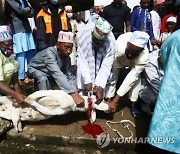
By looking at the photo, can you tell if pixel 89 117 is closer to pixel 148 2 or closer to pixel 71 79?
pixel 71 79

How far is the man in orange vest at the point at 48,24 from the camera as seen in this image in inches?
233

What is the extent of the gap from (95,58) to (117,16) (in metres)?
2.67

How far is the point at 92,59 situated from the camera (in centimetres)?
459

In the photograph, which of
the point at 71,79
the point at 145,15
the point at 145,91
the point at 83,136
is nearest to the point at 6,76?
the point at 71,79

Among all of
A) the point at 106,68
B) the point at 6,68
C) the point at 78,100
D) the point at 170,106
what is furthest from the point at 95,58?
the point at 170,106

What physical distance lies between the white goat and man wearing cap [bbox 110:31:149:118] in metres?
0.72

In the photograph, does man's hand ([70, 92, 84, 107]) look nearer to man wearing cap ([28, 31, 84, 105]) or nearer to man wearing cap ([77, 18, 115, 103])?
man wearing cap ([28, 31, 84, 105])

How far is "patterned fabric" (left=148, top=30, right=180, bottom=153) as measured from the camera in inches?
126

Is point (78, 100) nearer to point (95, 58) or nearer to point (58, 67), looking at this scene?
point (58, 67)

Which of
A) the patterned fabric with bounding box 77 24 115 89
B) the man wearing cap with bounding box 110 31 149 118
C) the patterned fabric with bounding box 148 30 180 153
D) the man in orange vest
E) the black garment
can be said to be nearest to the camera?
the patterned fabric with bounding box 148 30 180 153

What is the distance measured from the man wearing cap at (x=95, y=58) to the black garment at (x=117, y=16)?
8.28 feet

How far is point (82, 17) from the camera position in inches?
306

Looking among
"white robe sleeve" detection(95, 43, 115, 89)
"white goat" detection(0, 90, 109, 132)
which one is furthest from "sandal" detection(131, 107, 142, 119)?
"white goat" detection(0, 90, 109, 132)

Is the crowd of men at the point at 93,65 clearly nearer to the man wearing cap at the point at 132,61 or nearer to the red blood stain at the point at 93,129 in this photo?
the man wearing cap at the point at 132,61
